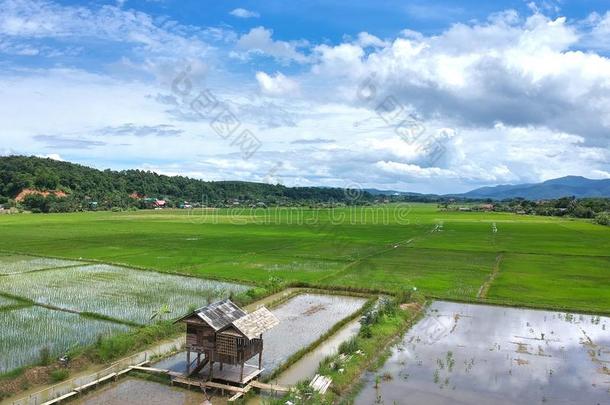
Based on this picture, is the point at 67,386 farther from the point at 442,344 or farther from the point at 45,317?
the point at 442,344

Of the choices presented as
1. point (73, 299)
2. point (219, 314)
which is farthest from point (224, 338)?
point (73, 299)

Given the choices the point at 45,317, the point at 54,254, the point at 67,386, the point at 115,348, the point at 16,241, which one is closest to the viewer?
the point at 67,386

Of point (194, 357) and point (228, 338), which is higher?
point (228, 338)

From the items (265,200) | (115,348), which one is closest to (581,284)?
(115,348)

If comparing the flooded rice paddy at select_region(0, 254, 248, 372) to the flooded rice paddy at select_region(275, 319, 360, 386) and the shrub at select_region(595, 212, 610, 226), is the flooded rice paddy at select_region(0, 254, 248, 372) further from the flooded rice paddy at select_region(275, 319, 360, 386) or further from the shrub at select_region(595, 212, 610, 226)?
the shrub at select_region(595, 212, 610, 226)

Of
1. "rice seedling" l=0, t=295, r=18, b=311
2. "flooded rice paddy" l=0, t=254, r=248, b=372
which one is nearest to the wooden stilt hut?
"flooded rice paddy" l=0, t=254, r=248, b=372

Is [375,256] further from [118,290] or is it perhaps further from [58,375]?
[58,375]
